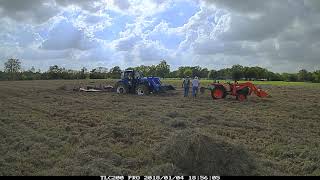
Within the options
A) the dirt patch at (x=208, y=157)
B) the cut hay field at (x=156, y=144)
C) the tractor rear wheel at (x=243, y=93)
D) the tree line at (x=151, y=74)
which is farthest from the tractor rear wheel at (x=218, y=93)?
the tree line at (x=151, y=74)

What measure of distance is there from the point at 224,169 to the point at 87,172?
2562mm

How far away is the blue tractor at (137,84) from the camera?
2891cm

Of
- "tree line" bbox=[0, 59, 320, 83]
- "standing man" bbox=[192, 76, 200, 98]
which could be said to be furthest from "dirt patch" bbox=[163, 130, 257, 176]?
"tree line" bbox=[0, 59, 320, 83]

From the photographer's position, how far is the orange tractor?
82.5 feet

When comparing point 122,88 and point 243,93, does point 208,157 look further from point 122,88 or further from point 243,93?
point 122,88

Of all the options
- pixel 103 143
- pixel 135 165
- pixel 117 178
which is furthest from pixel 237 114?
pixel 117 178

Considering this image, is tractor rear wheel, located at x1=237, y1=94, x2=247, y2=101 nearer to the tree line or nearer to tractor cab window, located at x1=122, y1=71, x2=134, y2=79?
tractor cab window, located at x1=122, y1=71, x2=134, y2=79

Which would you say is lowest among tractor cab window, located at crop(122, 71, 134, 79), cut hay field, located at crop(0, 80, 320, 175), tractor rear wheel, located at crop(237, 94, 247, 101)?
cut hay field, located at crop(0, 80, 320, 175)

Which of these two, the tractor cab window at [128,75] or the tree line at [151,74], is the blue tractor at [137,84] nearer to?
the tractor cab window at [128,75]

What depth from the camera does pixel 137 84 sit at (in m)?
29.4

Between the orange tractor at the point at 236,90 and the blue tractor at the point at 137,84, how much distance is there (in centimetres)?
442

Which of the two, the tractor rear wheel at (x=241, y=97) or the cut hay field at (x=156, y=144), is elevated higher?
the tractor rear wheel at (x=241, y=97)

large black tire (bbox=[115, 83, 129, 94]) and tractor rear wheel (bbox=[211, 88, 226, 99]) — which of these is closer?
tractor rear wheel (bbox=[211, 88, 226, 99])

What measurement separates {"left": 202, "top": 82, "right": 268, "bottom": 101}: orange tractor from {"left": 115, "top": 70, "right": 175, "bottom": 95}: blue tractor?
4.42 m
